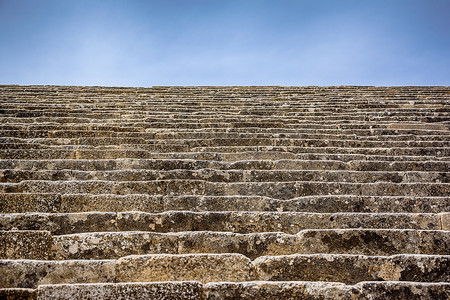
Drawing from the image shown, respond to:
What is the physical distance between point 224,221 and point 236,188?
585 millimetres

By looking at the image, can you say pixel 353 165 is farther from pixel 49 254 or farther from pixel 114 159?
pixel 49 254

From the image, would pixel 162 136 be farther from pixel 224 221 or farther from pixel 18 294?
pixel 18 294

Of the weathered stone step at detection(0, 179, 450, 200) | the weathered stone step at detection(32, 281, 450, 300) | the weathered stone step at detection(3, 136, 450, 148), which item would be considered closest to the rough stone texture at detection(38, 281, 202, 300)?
the weathered stone step at detection(32, 281, 450, 300)

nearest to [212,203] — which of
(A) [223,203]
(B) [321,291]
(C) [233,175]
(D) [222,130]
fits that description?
(A) [223,203]

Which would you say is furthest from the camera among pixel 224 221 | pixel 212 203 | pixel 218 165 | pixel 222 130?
pixel 222 130

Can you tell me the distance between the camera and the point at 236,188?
2.84 metres

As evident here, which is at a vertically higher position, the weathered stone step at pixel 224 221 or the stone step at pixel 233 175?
the stone step at pixel 233 175

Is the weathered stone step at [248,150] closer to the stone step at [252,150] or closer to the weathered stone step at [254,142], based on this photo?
the stone step at [252,150]

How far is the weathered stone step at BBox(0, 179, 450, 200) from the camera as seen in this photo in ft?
8.89

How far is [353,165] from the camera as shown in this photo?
338 centimetres

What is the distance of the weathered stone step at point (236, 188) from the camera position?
8.89 ft

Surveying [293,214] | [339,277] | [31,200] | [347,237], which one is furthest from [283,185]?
[31,200]

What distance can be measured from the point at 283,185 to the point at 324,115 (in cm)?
293

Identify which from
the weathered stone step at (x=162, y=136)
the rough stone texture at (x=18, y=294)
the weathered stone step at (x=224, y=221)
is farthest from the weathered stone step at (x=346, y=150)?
the rough stone texture at (x=18, y=294)
